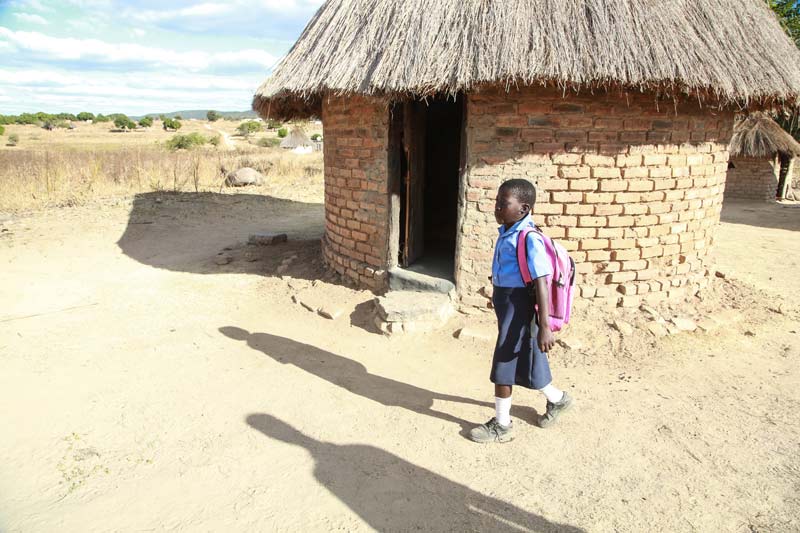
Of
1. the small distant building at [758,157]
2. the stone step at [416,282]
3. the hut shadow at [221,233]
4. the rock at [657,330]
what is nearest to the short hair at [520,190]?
the stone step at [416,282]

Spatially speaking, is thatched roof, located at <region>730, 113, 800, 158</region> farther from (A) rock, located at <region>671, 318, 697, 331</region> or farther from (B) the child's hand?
(B) the child's hand

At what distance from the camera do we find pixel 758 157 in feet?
47.8

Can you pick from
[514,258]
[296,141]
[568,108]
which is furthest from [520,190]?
[296,141]

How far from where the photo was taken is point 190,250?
7387 millimetres

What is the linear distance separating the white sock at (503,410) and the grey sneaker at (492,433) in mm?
26

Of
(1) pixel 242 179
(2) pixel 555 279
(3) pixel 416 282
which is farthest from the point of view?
(1) pixel 242 179

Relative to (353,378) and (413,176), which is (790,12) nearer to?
(413,176)

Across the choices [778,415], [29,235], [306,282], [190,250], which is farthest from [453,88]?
[29,235]

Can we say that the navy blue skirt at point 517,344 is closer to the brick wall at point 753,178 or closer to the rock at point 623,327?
the rock at point 623,327

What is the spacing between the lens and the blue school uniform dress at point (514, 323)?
→ 271 cm

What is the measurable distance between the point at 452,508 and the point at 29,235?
841cm

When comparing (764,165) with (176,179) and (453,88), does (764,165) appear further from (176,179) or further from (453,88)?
(176,179)

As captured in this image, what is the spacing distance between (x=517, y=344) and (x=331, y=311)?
2.45 m

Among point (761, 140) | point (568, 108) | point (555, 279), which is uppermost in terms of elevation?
point (761, 140)
